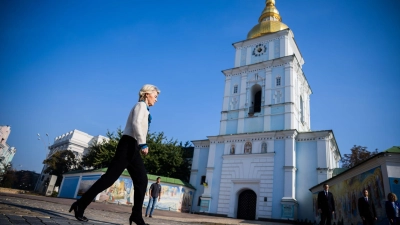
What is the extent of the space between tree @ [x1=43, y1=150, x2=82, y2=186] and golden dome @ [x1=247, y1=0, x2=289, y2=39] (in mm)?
37089

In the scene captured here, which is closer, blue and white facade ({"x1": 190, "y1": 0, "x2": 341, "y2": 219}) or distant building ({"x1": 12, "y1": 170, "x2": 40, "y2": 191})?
blue and white facade ({"x1": 190, "y1": 0, "x2": 341, "y2": 219})

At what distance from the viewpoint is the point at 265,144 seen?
70.5 ft

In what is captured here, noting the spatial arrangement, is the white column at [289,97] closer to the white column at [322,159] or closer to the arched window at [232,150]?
the white column at [322,159]

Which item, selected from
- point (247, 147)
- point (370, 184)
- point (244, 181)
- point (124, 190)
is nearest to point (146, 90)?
point (370, 184)

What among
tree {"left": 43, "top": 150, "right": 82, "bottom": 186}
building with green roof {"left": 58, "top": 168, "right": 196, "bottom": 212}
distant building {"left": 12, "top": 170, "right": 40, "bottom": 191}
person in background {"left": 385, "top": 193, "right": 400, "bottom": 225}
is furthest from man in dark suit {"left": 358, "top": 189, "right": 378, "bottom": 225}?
distant building {"left": 12, "top": 170, "right": 40, "bottom": 191}

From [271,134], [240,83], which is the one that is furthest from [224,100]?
[271,134]

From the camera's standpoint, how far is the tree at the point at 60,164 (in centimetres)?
4175

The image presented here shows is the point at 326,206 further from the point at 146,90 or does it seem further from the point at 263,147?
the point at 263,147

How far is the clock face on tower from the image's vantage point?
86.2 feet

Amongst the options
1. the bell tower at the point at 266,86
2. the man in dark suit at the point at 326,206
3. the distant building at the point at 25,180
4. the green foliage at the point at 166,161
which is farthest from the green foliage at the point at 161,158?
the distant building at the point at 25,180

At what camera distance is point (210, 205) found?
2166 cm

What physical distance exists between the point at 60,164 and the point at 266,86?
3810 cm

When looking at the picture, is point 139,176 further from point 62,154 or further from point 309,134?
point 62,154

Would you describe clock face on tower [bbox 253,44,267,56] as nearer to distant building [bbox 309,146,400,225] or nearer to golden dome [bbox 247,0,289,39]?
golden dome [bbox 247,0,289,39]
